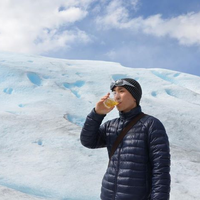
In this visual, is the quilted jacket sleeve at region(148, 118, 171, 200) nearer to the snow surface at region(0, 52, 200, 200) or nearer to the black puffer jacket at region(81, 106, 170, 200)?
the black puffer jacket at region(81, 106, 170, 200)

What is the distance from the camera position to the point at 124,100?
6.39ft

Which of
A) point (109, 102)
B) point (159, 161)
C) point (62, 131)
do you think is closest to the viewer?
point (159, 161)

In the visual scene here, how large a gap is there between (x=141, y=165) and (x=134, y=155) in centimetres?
7

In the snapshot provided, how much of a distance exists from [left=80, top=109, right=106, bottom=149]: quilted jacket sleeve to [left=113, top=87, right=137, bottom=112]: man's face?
0.15 meters

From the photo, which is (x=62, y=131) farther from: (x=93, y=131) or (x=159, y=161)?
(x=159, y=161)

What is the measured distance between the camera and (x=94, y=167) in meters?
4.88

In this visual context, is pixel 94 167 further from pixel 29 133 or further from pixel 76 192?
pixel 29 133

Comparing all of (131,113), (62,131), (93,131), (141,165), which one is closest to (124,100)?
(131,113)

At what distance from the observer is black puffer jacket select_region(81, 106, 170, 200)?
169cm

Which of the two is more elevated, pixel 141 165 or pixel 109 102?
pixel 109 102

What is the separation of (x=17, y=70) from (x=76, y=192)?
23.3 ft

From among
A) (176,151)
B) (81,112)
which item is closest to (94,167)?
(176,151)

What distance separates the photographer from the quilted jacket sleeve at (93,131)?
1.96 metres

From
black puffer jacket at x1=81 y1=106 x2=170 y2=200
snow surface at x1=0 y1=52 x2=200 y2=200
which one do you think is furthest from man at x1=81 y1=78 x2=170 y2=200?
snow surface at x1=0 y1=52 x2=200 y2=200
